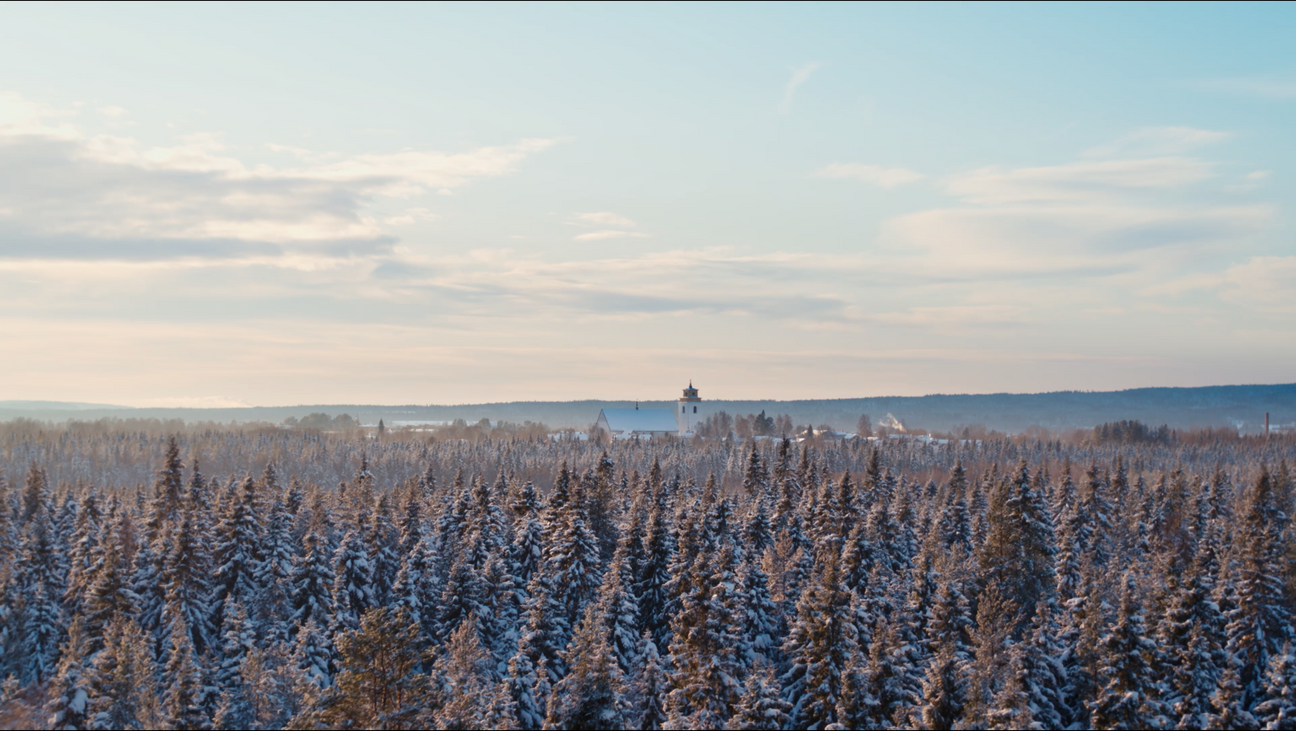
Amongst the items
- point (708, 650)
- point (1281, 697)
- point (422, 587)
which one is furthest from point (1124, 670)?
point (422, 587)

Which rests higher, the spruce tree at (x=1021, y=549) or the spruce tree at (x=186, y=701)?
the spruce tree at (x=1021, y=549)

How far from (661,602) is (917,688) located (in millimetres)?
17431

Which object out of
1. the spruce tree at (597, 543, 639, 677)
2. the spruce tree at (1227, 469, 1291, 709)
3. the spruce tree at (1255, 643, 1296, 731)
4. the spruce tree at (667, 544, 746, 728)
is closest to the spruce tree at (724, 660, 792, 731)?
the spruce tree at (667, 544, 746, 728)

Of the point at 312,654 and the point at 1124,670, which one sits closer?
the point at 1124,670

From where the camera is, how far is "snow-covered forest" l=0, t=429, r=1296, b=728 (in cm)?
4016

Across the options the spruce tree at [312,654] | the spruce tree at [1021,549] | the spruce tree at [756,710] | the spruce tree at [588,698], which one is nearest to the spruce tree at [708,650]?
the spruce tree at [756,710]

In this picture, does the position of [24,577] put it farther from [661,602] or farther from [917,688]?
[917,688]

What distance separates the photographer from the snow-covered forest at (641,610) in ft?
132

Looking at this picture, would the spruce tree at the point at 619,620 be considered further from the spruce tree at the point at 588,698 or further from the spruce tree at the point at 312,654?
the spruce tree at the point at 312,654

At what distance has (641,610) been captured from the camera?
60781 millimetres

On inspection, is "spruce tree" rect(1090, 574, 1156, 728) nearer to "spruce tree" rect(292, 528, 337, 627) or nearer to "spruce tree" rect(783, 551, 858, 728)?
"spruce tree" rect(783, 551, 858, 728)

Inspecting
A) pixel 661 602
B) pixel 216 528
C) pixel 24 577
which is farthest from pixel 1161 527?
pixel 24 577

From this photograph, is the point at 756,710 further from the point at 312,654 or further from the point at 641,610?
the point at 312,654

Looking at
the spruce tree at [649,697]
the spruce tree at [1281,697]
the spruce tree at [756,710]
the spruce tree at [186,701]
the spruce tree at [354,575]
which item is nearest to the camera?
the spruce tree at [186,701]
